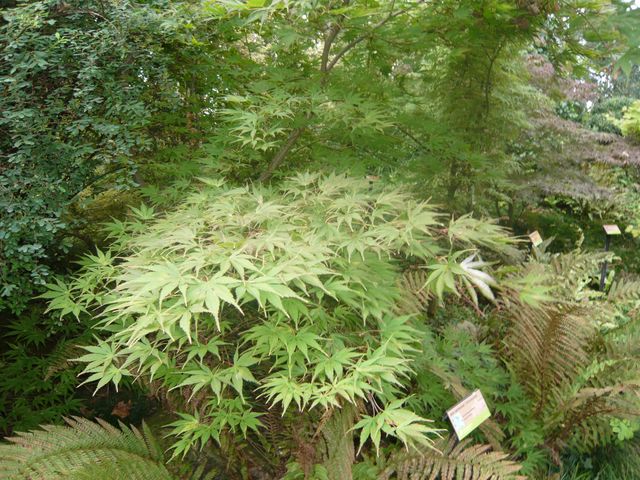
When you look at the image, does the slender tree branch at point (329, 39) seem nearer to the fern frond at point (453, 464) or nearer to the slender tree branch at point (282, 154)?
the slender tree branch at point (282, 154)

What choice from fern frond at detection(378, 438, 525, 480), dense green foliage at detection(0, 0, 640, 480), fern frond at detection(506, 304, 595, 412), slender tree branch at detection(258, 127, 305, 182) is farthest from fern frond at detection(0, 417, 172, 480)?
fern frond at detection(506, 304, 595, 412)

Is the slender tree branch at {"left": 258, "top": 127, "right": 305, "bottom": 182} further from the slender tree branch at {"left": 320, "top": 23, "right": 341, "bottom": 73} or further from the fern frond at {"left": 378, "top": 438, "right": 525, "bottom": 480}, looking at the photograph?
the fern frond at {"left": 378, "top": 438, "right": 525, "bottom": 480}

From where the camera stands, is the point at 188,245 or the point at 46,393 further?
the point at 46,393

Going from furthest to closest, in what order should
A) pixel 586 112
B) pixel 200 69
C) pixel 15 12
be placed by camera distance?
pixel 586 112 → pixel 200 69 → pixel 15 12

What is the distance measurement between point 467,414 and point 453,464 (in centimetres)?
18

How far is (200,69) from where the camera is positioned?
2367 millimetres

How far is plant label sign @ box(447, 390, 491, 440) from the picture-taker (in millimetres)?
1558

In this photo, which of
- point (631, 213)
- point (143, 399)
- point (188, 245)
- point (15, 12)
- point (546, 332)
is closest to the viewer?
point (188, 245)

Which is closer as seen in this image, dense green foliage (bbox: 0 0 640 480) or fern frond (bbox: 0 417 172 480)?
dense green foliage (bbox: 0 0 640 480)

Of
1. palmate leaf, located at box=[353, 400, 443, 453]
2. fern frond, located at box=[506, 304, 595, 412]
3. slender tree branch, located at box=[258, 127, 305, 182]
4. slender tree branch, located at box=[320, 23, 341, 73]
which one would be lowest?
fern frond, located at box=[506, 304, 595, 412]

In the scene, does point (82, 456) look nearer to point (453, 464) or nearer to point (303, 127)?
point (453, 464)

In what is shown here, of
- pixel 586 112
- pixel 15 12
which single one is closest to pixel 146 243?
pixel 15 12

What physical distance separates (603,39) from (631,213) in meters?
4.12

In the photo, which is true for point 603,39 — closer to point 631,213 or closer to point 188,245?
point 188,245
